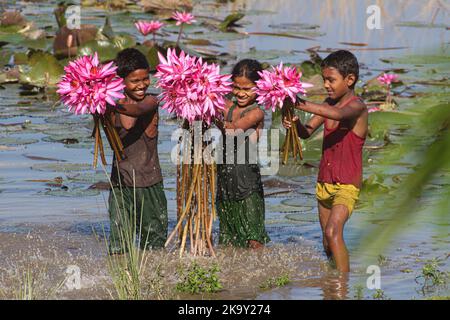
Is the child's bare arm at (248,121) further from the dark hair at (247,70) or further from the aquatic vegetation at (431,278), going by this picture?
the aquatic vegetation at (431,278)

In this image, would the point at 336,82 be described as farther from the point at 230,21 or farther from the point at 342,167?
the point at 230,21

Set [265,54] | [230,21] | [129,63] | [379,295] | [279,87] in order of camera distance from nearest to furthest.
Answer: [279,87], [379,295], [129,63], [265,54], [230,21]

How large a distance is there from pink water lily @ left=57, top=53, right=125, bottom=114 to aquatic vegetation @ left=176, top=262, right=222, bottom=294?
0.94m

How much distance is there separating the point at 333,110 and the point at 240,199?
3.53ft

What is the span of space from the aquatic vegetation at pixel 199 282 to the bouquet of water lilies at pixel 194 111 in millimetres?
445

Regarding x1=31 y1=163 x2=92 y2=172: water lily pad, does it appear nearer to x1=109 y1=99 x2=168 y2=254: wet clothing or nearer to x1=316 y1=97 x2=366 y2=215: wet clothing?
x1=109 y1=99 x2=168 y2=254: wet clothing

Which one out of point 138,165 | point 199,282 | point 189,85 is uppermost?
point 189,85

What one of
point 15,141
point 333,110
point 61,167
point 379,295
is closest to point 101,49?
point 15,141

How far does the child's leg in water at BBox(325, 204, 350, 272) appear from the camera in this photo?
4.77 metres

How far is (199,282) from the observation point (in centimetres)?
468

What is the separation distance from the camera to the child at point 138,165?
5.18 m

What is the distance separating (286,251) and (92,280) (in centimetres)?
127

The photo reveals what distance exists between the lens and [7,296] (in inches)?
182
